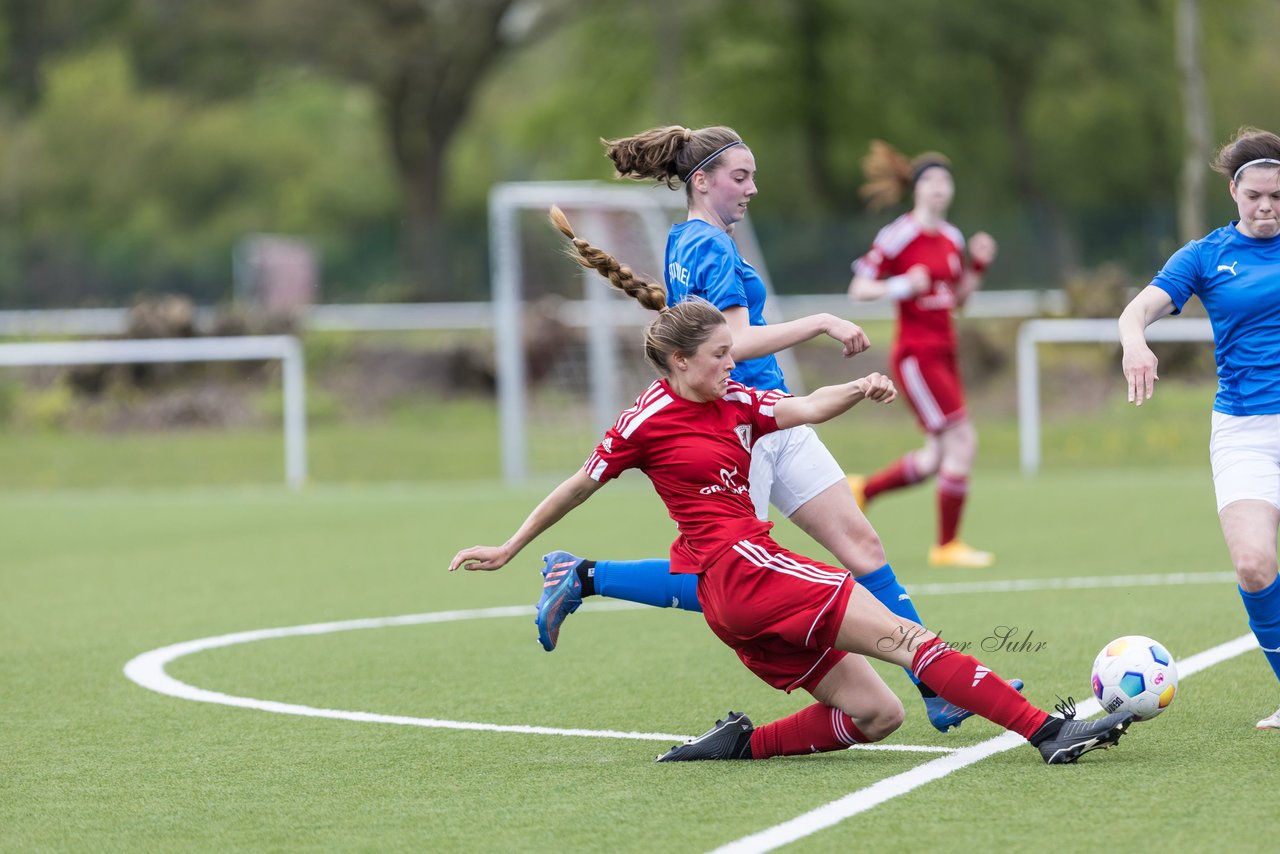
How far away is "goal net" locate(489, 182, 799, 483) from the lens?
53.3 feet

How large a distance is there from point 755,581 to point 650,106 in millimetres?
36375

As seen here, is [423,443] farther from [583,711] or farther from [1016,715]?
[1016,715]

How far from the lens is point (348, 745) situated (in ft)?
18.8

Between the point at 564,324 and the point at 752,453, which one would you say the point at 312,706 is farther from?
the point at 564,324

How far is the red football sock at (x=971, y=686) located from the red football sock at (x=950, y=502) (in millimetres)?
5239

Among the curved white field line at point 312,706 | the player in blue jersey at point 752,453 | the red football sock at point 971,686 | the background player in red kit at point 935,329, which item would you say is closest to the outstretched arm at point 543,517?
the player in blue jersey at point 752,453

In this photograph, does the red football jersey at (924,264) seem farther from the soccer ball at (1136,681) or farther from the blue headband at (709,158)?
the soccer ball at (1136,681)

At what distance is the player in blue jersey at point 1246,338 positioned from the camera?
544 cm

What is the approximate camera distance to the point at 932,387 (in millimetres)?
10180

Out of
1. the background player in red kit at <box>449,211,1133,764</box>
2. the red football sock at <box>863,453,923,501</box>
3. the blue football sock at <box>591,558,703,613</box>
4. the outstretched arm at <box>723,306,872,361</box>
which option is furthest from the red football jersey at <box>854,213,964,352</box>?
the background player in red kit at <box>449,211,1133,764</box>

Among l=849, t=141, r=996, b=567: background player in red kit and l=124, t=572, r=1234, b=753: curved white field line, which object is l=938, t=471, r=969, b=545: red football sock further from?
l=124, t=572, r=1234, b=753: curved white field line

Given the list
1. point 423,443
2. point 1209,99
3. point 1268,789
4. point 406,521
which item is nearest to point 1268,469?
point 1268,789

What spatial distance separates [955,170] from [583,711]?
3637 centimetres

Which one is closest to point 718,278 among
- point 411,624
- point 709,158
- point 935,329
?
point 709,158
